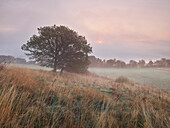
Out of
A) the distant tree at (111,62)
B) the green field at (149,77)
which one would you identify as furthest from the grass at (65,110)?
the distant tree at (111,62)

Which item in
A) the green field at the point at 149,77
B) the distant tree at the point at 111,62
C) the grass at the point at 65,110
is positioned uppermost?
the distant tree at the point at 111,62

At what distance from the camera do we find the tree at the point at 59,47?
13406 millimetres

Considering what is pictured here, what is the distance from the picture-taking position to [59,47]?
49.0ft

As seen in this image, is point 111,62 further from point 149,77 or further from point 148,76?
point 149,77

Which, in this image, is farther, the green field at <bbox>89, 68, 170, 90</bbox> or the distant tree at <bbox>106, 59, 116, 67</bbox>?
the distant tree at <bbox>106, 59, 116, 67</bbox>

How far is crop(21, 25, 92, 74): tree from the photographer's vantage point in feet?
44.0

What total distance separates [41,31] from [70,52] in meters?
5.38

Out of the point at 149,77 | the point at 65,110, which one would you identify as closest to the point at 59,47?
the point at 65,110

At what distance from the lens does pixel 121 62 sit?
65125 mm

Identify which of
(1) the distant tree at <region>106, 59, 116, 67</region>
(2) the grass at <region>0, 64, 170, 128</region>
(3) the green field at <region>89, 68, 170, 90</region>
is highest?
(1) the distant tree at <region>106, 59, 116, 67</region>

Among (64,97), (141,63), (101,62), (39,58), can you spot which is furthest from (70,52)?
(141,63)

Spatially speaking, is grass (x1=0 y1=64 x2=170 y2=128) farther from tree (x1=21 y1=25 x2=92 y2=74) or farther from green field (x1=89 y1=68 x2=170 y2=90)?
green field (x1=89 y1=68 x2=170 y2=90)

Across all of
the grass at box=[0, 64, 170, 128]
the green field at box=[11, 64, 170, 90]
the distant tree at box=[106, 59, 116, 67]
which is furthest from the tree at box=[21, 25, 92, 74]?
the distant tree at box=[106, 59, 116, 67]

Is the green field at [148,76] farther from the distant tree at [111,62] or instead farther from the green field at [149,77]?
the distant tree at [111,62]
